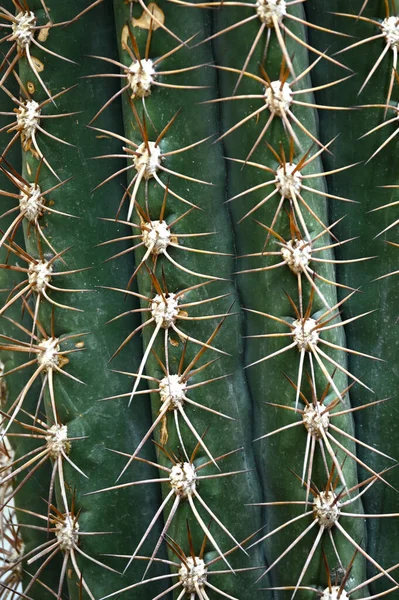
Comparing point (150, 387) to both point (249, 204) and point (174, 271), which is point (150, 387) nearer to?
point (174, 271)

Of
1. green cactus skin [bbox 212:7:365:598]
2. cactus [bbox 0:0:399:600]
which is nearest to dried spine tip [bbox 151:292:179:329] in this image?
cactus [bbox 0:0:399:600]

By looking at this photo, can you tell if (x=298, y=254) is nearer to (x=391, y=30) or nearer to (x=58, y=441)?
(x=391, y=30)

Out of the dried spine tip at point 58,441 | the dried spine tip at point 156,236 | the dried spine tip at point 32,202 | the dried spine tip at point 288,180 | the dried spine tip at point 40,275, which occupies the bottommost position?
the dried spine tip at point 58,441

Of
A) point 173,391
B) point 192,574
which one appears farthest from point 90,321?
point 192,574

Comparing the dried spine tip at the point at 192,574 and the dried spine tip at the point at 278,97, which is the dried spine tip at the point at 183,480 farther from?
the dried spine tip at the point at 278,97

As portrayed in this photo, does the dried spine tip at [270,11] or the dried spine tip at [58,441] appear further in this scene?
the dried spine tip at [58,441]

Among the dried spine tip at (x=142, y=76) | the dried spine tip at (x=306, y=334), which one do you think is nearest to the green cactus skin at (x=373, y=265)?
the dried spine tip at (x=306, y=334)

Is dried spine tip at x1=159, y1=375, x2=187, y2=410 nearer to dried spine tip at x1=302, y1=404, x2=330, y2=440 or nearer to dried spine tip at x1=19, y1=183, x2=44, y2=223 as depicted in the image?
dried spine tip at x1=302, y1=404, x2=330, y2=440
